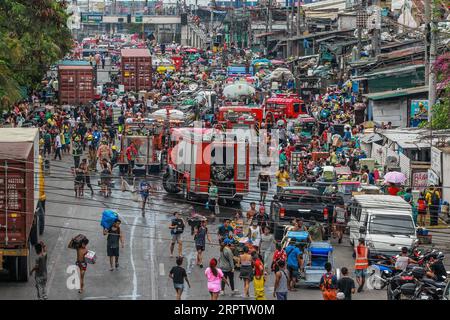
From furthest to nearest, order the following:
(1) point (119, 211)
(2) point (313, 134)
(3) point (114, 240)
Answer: (2) point (313, 134), (1) point (119, 211), (3) point (114, 240)

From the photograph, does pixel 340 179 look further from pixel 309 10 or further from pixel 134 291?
pixel 309 10

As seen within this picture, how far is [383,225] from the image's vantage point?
28.2 m

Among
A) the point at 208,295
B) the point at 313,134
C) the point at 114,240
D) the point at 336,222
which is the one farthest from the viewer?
the point at 313,134

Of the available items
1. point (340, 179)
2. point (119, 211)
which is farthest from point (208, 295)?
point (340, 179)

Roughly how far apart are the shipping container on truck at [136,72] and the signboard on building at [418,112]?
32370mm

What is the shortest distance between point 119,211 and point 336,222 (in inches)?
281

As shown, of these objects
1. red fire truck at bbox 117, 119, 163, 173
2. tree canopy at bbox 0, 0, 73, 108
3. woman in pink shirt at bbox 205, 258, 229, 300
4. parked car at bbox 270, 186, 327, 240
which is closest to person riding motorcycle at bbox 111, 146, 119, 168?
red fire truck at bbox 117, 119, 163, 173

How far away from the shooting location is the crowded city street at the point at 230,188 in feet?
81.0

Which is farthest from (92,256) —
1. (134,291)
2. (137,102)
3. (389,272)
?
(137,102)

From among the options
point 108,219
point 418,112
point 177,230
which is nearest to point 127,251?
point 108,219

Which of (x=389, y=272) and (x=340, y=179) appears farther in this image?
(x=340, y=179)

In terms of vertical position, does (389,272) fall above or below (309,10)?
below

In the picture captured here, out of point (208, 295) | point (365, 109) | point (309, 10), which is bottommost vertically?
point (208, 295)

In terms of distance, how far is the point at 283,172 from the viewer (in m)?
37.9
